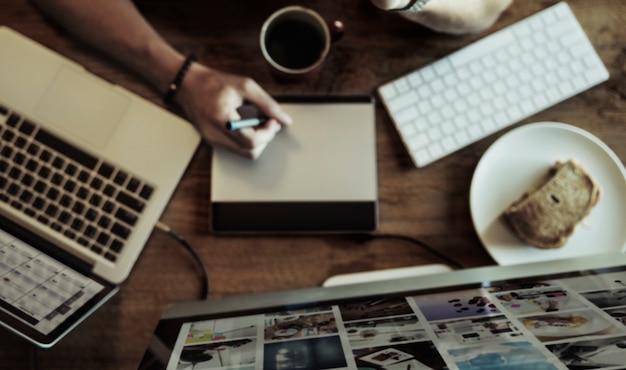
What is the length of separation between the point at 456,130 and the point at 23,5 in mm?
704

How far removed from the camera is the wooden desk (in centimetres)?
76

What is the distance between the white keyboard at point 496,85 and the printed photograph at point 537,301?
269 mm

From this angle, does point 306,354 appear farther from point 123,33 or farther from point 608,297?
point 123,33

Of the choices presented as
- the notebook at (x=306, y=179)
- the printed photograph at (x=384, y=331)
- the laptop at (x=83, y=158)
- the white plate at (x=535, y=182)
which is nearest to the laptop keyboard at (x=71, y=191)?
the laptop at (x=83, y=158)

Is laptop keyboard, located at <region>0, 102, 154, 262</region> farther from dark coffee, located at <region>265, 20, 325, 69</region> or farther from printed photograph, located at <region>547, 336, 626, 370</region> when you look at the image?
printed photograph, located at <region>547, 336, 626, 370</region>

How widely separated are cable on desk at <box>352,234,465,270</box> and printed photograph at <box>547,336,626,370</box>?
1.02 ft

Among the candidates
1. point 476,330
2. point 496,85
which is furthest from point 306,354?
point 496,85

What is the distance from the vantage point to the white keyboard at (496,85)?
2.49ft

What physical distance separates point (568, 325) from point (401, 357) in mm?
162

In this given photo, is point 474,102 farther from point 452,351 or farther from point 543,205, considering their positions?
point 452,351

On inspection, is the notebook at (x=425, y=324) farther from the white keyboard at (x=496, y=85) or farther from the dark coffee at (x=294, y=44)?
the dark coffee at (x=294, y=44)

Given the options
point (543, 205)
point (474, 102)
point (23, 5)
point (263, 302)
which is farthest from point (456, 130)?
point (23, 5)

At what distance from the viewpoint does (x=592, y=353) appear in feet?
1.41

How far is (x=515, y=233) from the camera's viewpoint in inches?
29.1
